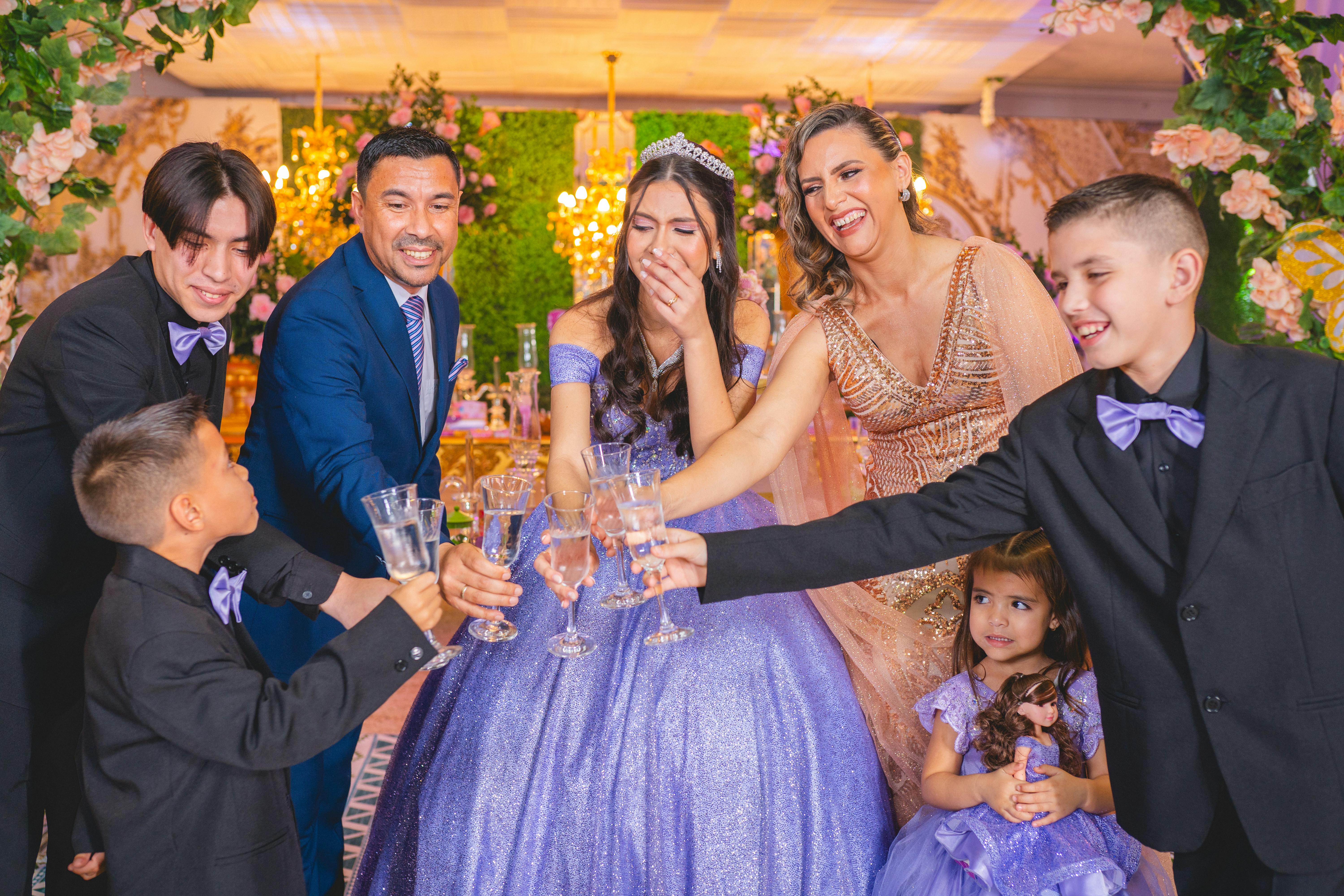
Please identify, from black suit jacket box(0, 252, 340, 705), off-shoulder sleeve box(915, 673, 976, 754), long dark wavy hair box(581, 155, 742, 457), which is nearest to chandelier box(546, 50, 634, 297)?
long dark wavy hair box(581, 155, 742, 457)

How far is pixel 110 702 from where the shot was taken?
1662 mm

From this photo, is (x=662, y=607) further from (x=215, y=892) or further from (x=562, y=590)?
(x=215, y=892)

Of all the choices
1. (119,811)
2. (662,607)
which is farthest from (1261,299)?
(119,811)

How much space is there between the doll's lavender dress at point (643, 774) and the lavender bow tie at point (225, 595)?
0.50 m

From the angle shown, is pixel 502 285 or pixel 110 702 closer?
pixel 110 702

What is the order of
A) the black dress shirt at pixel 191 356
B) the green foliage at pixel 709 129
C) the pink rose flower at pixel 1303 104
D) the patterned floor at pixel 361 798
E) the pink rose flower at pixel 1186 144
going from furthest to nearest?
the green foliage at pixel 709 129
the patterned floor at pixel 361 798
the pink rose flower at pixel 1186 144
the pink rose flower at pixel 1303 104
the black dress shirt at pixel 191 356

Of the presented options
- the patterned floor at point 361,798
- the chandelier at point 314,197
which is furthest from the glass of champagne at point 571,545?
the chandelier at point 314,197

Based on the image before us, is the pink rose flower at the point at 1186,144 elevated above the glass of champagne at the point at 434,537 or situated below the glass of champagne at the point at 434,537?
above

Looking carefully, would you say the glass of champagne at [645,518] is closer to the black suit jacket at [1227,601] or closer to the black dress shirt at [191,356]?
the black suit jacket at [1227,601]

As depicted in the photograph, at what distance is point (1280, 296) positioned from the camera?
2.65m

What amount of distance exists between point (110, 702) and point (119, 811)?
0.58ft

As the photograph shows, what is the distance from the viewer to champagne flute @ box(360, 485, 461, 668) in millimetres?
1731

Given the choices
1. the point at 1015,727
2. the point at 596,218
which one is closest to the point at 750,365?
the point at 1015,727

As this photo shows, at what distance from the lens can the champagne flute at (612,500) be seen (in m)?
1.83
